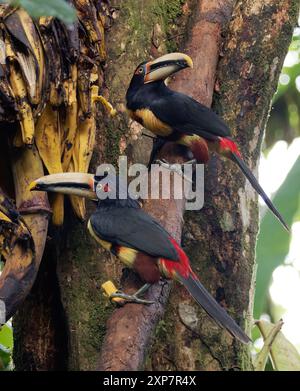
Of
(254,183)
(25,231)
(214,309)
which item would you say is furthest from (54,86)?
(214,309)

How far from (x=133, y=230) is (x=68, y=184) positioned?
34 centimetres

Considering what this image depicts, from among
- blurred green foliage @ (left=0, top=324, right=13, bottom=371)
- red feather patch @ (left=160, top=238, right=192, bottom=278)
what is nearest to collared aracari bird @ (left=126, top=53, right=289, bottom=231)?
red feather patch @ (left=160, top=238, right=192, bottom=278)

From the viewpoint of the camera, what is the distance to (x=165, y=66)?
331 centimetres

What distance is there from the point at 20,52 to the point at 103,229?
0.77 meters

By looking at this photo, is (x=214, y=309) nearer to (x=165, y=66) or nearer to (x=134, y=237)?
(x=134, y=237)

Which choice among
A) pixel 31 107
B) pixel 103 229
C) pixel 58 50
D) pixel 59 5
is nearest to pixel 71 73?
pixel 58 50

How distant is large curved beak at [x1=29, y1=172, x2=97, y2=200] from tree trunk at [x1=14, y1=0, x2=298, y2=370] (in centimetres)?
26

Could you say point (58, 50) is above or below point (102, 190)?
above

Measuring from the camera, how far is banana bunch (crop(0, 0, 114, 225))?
112 inches

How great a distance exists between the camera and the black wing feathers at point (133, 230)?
8.79 feet

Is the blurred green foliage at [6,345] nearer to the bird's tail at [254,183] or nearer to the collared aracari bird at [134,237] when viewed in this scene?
the collared aracari bird at [134,237]

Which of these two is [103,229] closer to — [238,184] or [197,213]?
[197,213]

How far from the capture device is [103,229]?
9.32 feet
